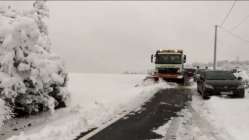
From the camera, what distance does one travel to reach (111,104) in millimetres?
16453

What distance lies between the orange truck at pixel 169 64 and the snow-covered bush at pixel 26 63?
21288 millimetres

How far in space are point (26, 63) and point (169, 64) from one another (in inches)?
929

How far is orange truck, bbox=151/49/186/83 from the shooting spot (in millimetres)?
35812

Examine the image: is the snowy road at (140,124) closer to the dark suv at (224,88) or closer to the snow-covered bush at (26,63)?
the snow-covered bush at (26,63)

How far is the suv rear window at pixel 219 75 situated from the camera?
2230 cm

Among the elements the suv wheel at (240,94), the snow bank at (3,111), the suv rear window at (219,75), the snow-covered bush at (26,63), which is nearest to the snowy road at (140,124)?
the snow bank at (3,111)

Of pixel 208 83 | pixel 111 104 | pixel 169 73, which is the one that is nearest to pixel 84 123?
pixel 111 104

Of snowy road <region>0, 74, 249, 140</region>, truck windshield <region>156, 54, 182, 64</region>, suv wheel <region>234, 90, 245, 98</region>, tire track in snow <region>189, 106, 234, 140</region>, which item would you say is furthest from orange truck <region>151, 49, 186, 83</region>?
tire track in snow <region>189, 106, 234, 140</region>

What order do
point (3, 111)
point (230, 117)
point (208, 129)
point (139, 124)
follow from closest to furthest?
1. point (208, 129)
2. point (139, 124)
3. point (3, 111)
4. point (230, 117)

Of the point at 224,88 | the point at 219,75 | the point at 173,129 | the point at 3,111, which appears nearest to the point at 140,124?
the point at 173,129

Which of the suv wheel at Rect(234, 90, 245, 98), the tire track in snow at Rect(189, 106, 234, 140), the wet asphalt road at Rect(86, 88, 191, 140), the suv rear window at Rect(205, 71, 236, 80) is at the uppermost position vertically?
the suv rear window at Rect(205, 71, 236, 80)

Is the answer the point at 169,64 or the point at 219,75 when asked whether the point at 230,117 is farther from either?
the point at 169,64

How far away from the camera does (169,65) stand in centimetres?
3597

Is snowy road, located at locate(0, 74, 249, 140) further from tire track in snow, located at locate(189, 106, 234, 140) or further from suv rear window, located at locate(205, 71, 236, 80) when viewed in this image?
suv rear window, located at locate(205, 71, 236, 80)
